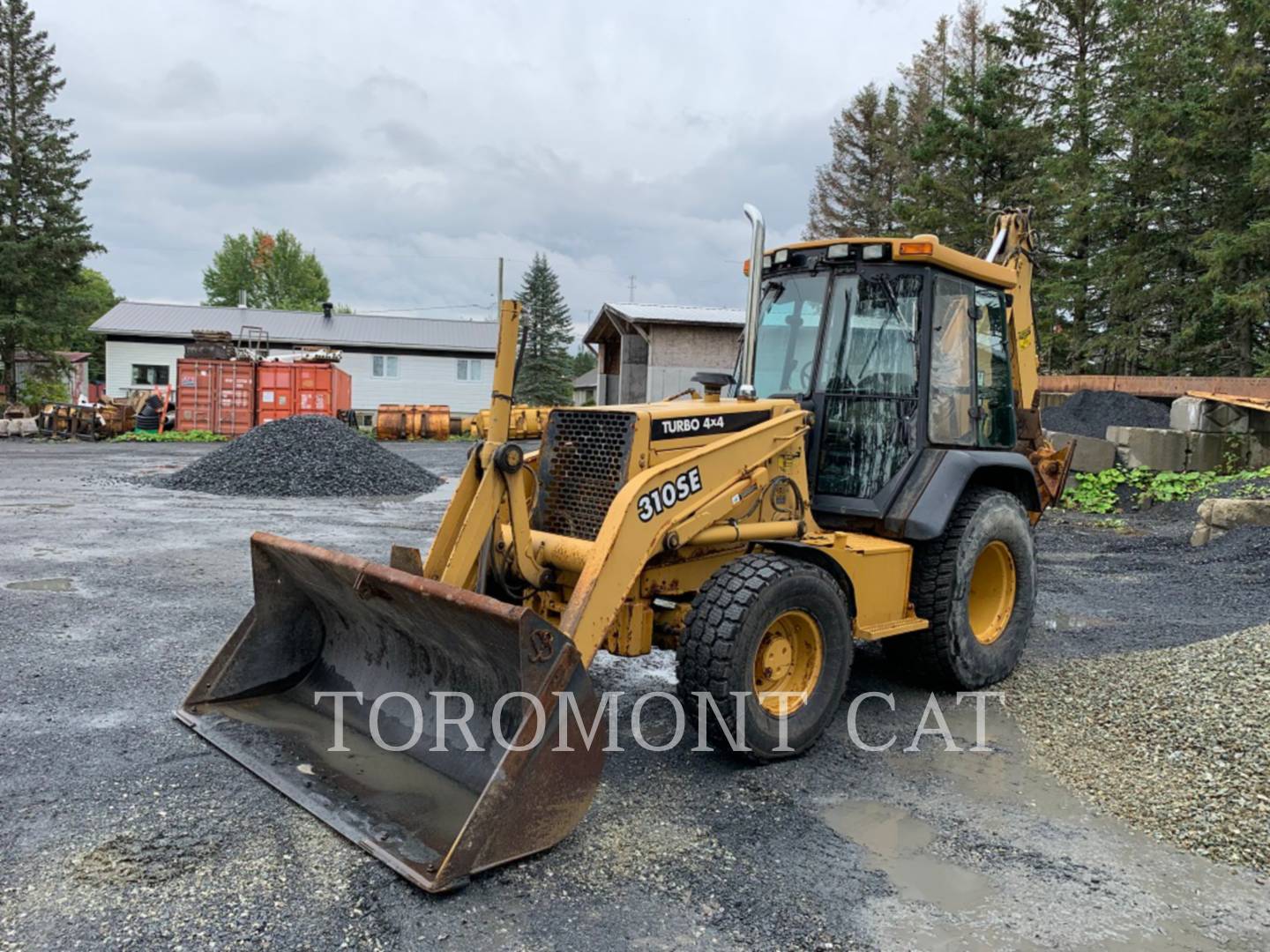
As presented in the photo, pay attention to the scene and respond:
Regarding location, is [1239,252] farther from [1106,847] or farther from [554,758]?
[554,758]

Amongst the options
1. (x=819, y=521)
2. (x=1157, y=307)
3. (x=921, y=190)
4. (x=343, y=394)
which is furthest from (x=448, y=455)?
(x=819, y=521)

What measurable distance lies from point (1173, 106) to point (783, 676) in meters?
17.3

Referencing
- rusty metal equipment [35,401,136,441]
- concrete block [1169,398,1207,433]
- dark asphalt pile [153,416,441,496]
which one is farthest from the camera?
rusty metal equipment [35,401,136,441]

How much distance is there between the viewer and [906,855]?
340 centimetres

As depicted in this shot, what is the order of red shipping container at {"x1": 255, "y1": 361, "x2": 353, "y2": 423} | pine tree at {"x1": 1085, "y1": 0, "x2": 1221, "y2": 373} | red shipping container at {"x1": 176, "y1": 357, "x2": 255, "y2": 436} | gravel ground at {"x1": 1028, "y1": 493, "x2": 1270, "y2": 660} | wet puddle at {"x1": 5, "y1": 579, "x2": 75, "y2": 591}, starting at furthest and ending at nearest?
1. red shipping container at {"x1": 255, "y1": 361, "x2": 353, "y2": 423}
2. red shipping container at {"x1": 176, "y1": 357, "x2": 255, "y2": 436}
3. pine tree at {"x1": 1085, "y1": 0, "x2": 1221, "y2": 373}
4. wet puddle at {"x1": 5, "y1": 579, "x2": 75, "y2": 591}
5. gravel ground at {"x1": 1028, "y1": 493, "x2": 1270, "y2": 660}

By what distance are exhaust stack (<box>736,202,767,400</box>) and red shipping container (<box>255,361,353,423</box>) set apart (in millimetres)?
24334

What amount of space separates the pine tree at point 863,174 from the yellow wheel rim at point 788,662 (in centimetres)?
3159

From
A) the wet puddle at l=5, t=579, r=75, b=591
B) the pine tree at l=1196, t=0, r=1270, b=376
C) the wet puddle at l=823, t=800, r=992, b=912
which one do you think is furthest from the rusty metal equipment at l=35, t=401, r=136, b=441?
the wet puddle at l=823, t=800, r=992, b=912

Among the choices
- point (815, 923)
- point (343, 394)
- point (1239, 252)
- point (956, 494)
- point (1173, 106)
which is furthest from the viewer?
point (343, 394)

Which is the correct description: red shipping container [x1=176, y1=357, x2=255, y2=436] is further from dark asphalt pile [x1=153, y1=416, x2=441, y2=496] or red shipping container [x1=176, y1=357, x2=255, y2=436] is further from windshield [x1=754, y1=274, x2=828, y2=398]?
windshield [x1=754, y1=274, x2=828, y2=398]

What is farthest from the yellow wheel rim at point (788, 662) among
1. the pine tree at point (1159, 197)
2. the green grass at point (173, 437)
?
the green grass at point (173, 437)

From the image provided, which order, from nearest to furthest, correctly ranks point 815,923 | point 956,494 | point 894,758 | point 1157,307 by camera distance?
point 815,923
point 894,758
point 956,494
point 1157,307

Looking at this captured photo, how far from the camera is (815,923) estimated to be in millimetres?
2912

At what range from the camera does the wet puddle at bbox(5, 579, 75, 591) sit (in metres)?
7.18
